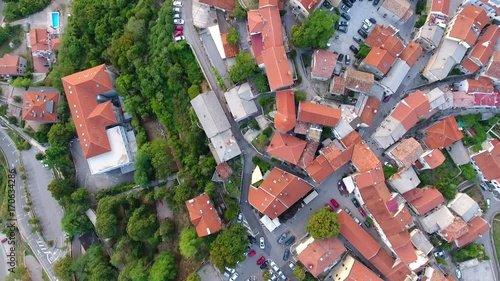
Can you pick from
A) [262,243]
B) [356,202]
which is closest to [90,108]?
[262,243]

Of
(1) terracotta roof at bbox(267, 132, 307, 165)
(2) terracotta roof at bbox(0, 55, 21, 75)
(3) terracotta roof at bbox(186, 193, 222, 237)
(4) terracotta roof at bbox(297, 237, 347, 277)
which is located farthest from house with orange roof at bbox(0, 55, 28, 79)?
(4) terracotta roof at bbox(297, 237, 347, 277)

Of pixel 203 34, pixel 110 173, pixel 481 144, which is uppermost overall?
pixel 203 34

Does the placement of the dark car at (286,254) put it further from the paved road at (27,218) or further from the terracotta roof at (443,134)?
the paved road at (27,218)

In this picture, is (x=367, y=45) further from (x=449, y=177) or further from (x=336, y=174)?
(x=449, y=177)

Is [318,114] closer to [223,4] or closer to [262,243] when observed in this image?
[262,243]

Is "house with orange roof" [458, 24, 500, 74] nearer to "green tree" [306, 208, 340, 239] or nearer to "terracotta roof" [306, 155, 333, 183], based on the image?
"terracotta roof" [306, 155, 333, 183]

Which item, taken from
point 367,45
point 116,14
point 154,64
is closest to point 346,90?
point 367,45
